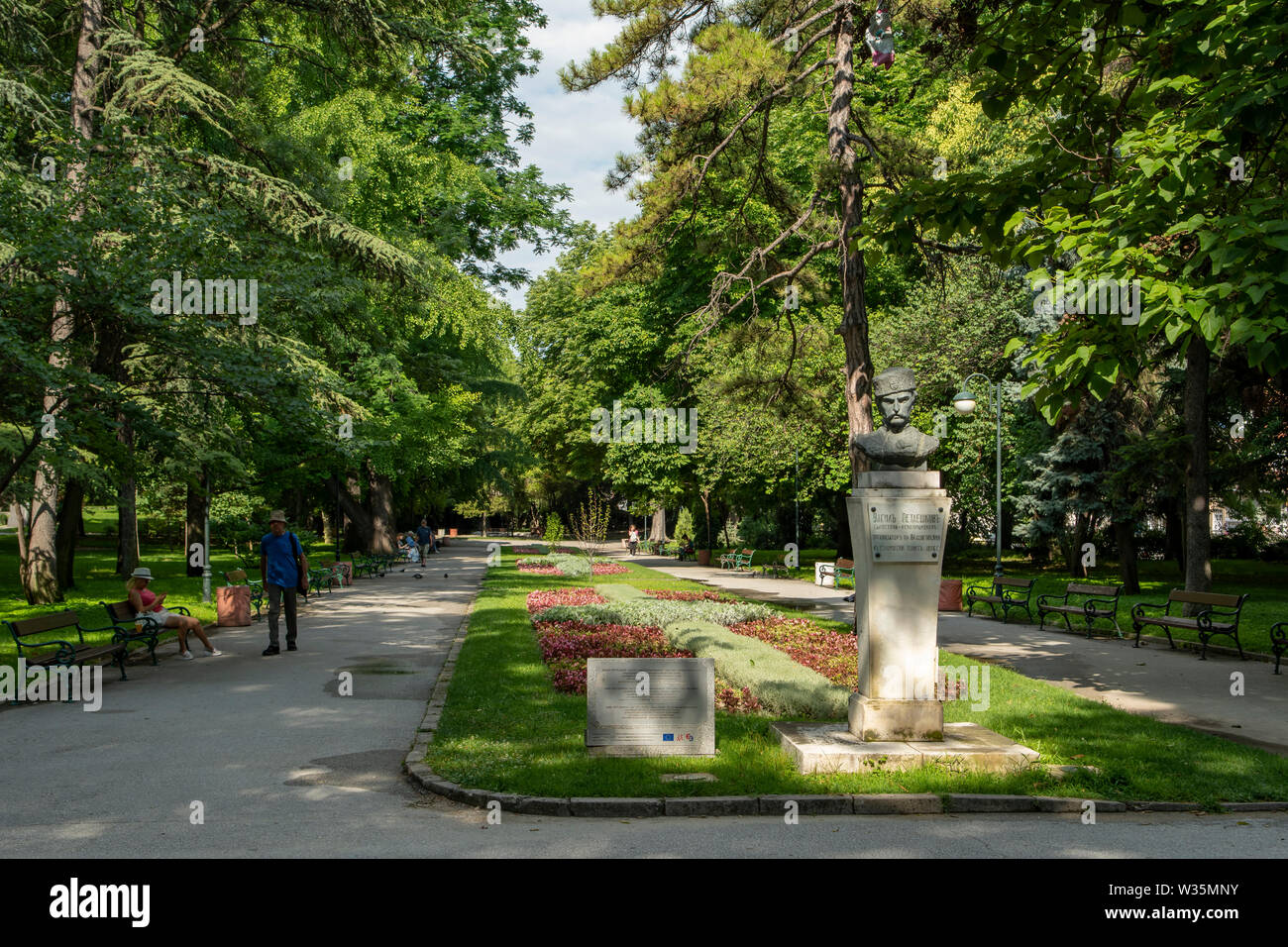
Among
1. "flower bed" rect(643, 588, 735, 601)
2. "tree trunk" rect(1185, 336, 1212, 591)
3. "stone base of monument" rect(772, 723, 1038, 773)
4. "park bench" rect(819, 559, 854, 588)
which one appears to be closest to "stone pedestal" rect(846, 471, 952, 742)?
"stone base of monument" rect(772, 723, 1038, 773)

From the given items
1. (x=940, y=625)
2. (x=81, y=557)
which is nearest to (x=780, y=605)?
(x=940, y=625)

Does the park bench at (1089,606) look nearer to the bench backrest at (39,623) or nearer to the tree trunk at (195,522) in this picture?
the bench backrest at (39,623)

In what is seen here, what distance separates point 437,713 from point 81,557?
34.6m

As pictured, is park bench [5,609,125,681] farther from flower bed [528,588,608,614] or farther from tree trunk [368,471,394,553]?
tree trunk [368,471,394,553]

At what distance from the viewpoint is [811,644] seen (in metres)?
15.0

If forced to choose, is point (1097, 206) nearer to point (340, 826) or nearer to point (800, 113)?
point (340, 826)

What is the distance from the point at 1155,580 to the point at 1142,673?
66.8 ft

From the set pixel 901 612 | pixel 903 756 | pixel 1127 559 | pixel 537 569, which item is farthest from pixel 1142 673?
pixel 537 569

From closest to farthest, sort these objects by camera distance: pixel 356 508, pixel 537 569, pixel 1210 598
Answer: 1. pixel 1210 598
2. pixel 537 569
3. pixel 356 508

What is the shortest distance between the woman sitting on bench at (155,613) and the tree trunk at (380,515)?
2703 centimetres

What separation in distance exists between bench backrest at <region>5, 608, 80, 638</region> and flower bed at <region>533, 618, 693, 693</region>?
6406 mm

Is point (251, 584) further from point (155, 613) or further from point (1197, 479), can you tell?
point (1197, 479)

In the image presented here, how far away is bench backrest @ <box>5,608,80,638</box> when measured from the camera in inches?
457

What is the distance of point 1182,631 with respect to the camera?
57.5 feet
